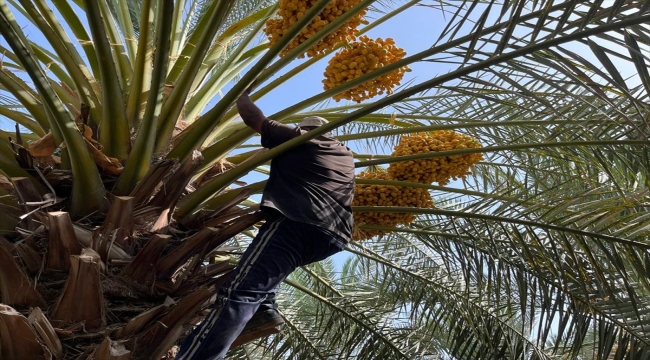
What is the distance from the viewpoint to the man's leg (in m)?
2.59

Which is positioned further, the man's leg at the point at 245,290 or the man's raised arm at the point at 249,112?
the man's raised arm at the point at 249,112

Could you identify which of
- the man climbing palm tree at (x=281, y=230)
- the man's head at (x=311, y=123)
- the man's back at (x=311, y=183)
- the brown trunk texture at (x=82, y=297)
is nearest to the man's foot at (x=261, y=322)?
the man climbing palm tree at (x=281, y=230)

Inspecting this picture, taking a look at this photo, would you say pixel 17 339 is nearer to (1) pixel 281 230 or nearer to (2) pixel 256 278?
(2) pixel 256 278

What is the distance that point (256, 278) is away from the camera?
271 centimetres

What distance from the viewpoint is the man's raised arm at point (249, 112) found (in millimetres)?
3115

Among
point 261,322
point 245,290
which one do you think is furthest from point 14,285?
point 261,322

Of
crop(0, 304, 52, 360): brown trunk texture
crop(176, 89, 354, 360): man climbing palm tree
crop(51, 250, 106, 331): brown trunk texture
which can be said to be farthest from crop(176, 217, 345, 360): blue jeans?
crop(0, 304, 52, 360): brown trunk texture

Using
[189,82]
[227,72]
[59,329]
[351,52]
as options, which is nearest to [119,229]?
[59,329]

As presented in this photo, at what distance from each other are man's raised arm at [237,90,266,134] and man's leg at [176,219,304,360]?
0.51 meters

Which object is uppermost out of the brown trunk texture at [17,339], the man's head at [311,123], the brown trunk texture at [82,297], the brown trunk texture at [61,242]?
the man's head at [311,123]

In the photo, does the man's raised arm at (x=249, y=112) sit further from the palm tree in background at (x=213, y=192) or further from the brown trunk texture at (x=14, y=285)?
the brown trunk texture at (x=14, y=285)

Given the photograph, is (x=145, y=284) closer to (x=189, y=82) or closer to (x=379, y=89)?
(x=189, y=82)

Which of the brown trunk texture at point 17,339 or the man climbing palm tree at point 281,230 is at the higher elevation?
the man climbing palm tree at point 281,230

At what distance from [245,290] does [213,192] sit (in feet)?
2.02
